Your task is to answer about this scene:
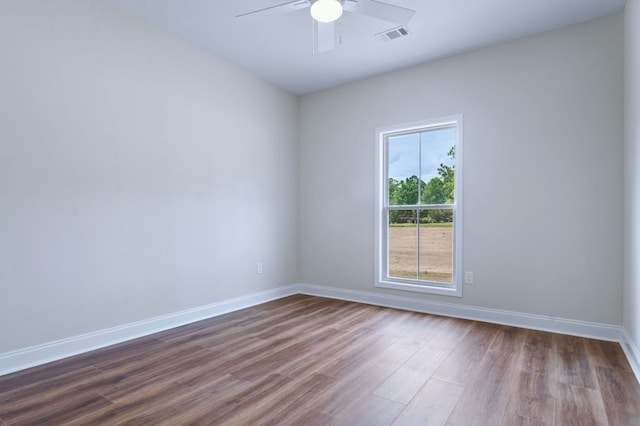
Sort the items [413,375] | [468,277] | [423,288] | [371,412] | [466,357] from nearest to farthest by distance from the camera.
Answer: [371,412]
[413,375]
[466,357]
[468,277]
[423,288]

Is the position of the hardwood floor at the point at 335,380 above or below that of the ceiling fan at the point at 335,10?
→ below

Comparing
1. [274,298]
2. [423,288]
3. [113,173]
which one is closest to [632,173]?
[423,288]

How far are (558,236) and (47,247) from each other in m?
4.27

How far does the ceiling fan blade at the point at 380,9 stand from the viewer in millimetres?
2207

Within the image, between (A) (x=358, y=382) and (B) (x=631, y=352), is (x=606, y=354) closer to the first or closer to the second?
(B) (x=631, y=352)

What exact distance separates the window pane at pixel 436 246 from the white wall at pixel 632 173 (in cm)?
148

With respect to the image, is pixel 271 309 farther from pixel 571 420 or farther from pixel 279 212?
pixel 571 420

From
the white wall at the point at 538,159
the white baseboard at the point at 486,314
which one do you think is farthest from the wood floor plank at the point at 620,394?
the white wall at the point at 538,159

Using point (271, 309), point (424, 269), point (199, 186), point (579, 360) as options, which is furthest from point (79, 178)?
point (579, 360)

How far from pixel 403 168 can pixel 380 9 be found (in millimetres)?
2144

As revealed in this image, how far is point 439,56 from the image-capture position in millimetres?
3705

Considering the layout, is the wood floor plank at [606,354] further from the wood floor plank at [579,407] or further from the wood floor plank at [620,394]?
the wood floor plank at [579,407]

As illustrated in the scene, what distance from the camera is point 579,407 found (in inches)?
74.0

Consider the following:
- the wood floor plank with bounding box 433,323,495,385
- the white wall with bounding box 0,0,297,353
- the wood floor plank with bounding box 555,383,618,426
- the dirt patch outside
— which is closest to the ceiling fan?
the white wall with bounding box 0,0,297,353
